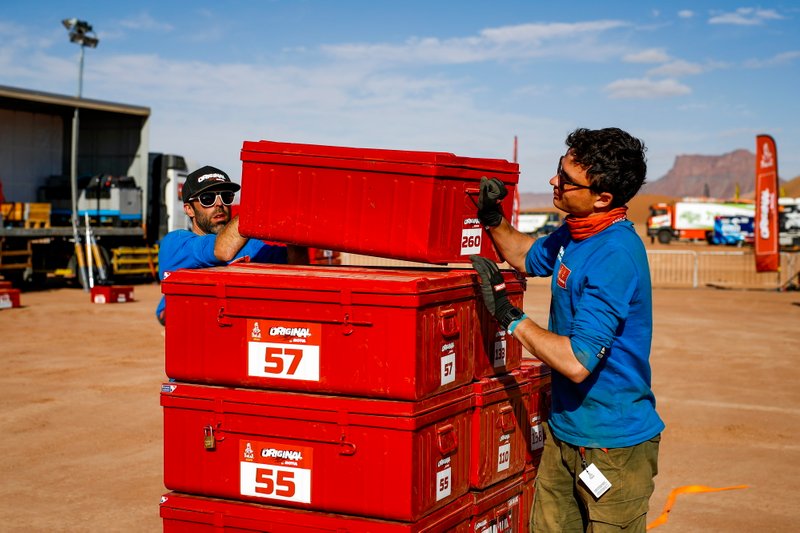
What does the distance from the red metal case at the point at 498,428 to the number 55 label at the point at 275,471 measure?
831 millimetres

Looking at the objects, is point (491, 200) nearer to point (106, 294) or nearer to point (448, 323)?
point (448, 323)

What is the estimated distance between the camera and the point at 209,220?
5539 millimetres

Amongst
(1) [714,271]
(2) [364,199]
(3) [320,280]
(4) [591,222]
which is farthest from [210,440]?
(1) [714,271]

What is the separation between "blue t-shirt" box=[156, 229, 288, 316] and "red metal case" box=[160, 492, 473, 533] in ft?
3.73

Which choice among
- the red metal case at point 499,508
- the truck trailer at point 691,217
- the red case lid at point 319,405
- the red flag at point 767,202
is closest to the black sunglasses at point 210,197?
the red case lid at point 319,405

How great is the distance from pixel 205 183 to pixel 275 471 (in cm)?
203

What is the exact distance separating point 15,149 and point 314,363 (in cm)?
2500

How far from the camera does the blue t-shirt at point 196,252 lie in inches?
195

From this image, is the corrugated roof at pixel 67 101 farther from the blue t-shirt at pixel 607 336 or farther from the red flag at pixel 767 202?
the blue t-shirt at pixel 607 336

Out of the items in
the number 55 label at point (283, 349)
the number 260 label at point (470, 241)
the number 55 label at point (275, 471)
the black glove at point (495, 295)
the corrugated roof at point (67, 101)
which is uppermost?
the corrugated roof at point (67, 101)

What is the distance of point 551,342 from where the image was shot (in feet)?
12.2

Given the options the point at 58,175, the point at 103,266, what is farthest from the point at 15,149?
the point at 103,266

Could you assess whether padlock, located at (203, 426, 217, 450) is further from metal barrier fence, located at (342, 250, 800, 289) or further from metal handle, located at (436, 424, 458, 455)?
metal barrier fence, located at (342, 250, 800, 289)

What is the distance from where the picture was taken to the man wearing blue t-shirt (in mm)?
3691
